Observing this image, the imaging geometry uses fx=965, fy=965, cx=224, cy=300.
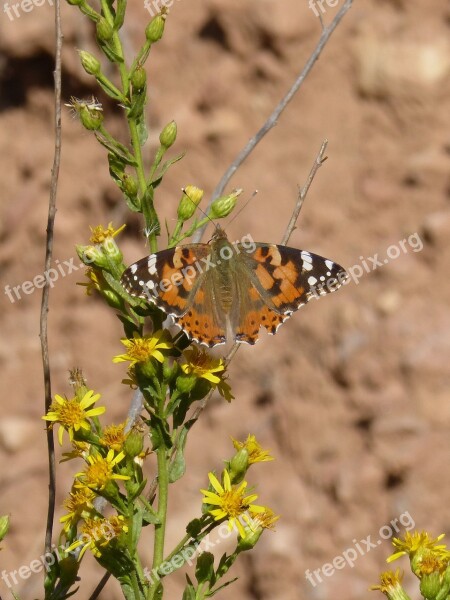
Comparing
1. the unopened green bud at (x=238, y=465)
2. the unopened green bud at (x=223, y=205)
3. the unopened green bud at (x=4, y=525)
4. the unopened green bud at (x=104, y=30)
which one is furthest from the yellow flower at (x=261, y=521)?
the unopened green bud at (x=104, y=30)

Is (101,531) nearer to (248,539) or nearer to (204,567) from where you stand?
(204,567)

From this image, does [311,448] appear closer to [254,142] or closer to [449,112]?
[449,112]

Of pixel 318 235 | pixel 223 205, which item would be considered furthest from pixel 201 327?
pixel 318 235

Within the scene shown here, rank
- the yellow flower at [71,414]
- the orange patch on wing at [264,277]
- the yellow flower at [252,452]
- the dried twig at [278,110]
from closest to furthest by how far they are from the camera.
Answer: the yellow flower at [71,414] < the yellow flower at [252,452] < the dried twig at [278,110] < the orange patch on wing at [264,277]

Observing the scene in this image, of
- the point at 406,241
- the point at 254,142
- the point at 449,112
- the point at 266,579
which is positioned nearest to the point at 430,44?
the point at 449,112

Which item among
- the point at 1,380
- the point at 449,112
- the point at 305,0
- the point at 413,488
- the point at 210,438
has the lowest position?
the point at 413,488

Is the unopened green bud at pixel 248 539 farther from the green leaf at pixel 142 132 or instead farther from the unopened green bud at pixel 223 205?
the green leaf at pixel 142 132

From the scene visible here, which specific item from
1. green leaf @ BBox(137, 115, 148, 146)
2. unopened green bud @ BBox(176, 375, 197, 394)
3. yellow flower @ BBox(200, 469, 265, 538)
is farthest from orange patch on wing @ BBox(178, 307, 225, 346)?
green leaf @ BBox(137, 115, 148, 146)

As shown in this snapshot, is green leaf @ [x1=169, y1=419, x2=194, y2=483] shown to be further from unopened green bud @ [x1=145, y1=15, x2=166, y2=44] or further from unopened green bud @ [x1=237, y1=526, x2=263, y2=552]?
unopened green bud @ [x1=145, y1=15, x2=166, y2=44]
